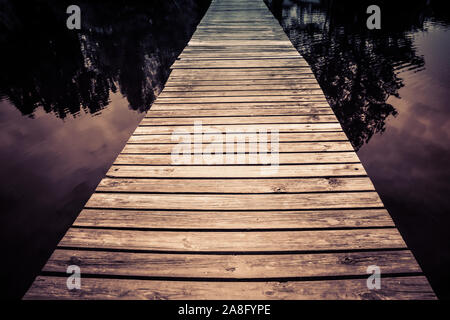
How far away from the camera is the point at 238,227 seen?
5.62 feet

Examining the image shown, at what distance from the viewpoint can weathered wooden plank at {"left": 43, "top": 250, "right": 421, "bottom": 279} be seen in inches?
57.4

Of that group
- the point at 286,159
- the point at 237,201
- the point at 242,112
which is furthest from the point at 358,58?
the point at 237,201

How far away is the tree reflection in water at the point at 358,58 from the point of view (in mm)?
4805

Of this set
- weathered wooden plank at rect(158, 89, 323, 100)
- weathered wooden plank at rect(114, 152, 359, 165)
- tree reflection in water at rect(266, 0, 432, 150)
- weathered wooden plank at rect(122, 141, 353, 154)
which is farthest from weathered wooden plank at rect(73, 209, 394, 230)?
tree reflection in water at rect(266, 0, 432, 150)

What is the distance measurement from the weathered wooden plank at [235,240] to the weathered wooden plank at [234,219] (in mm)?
50

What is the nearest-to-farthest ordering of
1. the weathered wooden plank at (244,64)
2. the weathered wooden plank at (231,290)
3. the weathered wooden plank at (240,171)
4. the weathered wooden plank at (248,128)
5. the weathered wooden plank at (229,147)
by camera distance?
the weathered wooden plank at (231,290), the weathered wooden plank at (240,171), the weathered wooden plank at (229,147), the weathered wooden plank at (248,128), the weathered wooden plank at (244,64)

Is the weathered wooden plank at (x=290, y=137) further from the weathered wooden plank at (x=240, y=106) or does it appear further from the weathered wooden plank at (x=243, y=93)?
the weathered wooden plank at (x=243, y=93)

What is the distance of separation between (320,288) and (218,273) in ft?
2.08

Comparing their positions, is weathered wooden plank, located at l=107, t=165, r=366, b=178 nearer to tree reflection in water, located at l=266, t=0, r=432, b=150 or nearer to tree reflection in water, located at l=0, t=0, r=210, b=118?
tree reflection in water, located at l=266, t=0, r=432, b=150

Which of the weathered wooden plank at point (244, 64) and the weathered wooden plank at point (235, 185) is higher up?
the weathered wooden plank at point (244, 64)

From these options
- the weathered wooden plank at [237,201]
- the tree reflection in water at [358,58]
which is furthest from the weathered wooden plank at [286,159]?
the tree reflection in water at [358,58]

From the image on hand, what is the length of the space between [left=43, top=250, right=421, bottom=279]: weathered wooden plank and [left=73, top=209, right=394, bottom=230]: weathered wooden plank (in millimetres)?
220

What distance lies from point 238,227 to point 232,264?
28cm

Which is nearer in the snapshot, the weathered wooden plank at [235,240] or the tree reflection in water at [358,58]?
the weathered wooden plank at [235,240]
